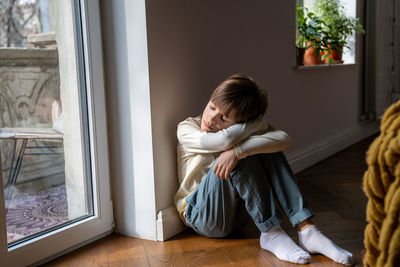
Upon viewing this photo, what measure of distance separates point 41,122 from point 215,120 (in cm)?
62

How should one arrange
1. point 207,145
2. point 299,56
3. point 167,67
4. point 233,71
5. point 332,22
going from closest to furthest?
point 207,145
point 167,67
point 233,71
point 299,56
point 332,22

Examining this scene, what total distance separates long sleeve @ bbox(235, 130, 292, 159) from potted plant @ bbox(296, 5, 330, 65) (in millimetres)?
1570

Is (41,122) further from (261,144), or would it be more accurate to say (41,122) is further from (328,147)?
(328,147)

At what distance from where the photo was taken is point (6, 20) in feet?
4.74

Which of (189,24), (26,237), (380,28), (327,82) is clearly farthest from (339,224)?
(380,28)

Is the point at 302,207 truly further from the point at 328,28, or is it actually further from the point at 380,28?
the point at 380,28

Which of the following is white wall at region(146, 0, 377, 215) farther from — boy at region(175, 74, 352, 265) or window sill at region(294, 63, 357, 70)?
boy at region(175, 74, 352, 265)

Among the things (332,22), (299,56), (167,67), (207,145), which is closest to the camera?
(207,145)

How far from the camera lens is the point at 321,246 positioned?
5.19 ft

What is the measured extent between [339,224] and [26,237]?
4.02ft

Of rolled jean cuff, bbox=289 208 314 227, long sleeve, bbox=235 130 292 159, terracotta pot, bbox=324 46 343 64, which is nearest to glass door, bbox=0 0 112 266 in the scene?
long sleeve, bbox=235 130 292 159

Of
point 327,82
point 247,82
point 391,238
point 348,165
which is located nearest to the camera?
point 391,238

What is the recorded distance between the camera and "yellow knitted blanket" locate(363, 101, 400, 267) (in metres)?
0.69

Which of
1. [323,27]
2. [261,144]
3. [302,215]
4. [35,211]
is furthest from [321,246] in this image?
[323,27]
